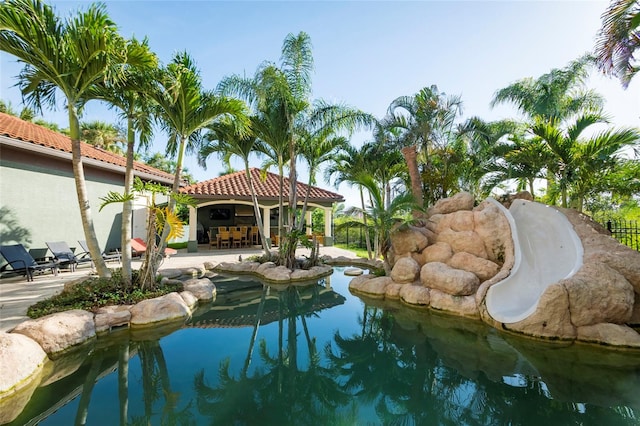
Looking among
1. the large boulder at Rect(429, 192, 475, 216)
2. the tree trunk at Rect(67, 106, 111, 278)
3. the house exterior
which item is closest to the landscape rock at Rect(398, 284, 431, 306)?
the large boulder at Rect(429, 192, 475, 216)

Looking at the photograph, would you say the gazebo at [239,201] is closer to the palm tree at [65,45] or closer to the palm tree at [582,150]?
the palm tree at [65,45]

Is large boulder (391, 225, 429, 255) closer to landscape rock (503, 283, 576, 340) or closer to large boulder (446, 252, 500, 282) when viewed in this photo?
large boulder (446, 252, 500, 282)

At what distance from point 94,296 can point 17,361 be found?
2218mm

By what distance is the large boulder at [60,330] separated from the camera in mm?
3863

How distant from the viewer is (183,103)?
6.04 meters

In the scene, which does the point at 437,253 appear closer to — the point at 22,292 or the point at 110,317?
the point at 110,317

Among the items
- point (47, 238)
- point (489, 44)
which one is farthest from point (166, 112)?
point (489, 44)

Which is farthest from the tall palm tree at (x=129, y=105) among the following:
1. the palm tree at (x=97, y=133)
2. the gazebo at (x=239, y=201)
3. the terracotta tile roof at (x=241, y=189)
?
the palm tree at (x=97, y=133)

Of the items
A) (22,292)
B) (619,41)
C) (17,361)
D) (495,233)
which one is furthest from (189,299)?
(619,41)

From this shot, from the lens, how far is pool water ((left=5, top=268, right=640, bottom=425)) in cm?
282

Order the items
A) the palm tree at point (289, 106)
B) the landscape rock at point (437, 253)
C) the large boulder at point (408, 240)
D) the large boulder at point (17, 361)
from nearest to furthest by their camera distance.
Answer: the large boulder at point (17, 361)
the landscape rock at point (437, 253)
the large boulder at point (408, 240)
the palm tree at point (289, 106)

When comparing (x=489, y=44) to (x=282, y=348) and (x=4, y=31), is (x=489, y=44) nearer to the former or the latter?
(x=282, y=348)

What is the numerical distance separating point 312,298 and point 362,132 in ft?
19.6

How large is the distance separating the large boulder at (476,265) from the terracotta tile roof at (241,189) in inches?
357
